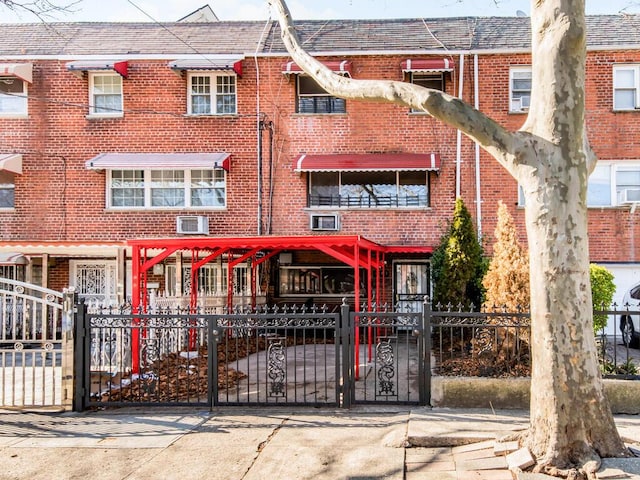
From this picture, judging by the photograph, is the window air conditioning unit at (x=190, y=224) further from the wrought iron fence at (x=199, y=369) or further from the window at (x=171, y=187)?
the wrought iron fence at (x=199, y=369)

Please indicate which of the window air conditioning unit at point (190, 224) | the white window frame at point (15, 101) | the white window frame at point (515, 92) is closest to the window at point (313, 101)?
the window air conditioning unit at point (190, 224)

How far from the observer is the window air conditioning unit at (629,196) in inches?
593

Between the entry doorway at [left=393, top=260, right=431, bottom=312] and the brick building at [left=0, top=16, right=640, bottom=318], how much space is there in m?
0.04

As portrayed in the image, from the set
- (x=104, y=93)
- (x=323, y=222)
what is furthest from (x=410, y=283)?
(x=104, y=93)

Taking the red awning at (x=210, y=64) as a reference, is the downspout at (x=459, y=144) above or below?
below

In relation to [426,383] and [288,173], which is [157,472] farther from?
[288,173]

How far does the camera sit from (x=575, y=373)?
17.2 ft

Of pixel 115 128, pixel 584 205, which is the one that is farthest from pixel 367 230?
pixel 584 205

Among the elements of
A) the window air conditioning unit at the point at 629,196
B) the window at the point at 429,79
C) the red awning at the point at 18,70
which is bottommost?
the window air conditioning unit at the point at 629,196

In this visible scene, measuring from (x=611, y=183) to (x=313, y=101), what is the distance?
8.32m

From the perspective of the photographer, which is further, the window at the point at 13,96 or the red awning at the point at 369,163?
the window at the point at 13,96

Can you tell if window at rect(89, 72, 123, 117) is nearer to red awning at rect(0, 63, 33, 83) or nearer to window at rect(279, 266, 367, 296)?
red awning at rect(0, 63, 33, 83)

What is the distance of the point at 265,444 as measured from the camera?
6.43 m

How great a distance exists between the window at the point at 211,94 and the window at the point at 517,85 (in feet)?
24.9
